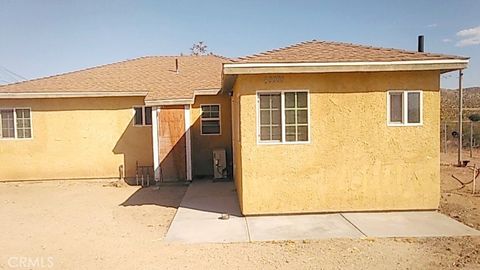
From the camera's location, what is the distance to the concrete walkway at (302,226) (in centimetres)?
718

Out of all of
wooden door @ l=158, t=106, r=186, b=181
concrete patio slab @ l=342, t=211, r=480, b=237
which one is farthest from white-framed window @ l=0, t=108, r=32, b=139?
concrete patio slab @ l=342, t=211, r=480, b=237

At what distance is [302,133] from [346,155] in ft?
3.64

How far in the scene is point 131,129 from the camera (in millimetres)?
14891

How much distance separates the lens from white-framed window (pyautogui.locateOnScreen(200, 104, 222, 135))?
1482cm

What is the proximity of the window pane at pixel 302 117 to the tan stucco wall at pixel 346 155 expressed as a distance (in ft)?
0.56

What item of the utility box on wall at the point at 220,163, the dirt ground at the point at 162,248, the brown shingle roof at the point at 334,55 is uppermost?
the brown shingle roof at the point at 334,55

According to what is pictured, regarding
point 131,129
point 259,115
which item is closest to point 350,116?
point 259,115

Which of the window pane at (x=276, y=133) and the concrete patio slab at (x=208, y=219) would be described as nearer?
the concrete patio slab at (x=208, y=219)

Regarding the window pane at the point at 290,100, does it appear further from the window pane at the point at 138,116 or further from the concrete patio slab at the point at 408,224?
the window pane at the point at 138,116

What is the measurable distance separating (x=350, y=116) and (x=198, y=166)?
7597 mm

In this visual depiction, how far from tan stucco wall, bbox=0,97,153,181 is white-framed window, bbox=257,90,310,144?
7.60 meters

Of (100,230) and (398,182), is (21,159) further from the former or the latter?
(398,182)

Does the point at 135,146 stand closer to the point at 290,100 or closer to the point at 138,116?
the point at 138,116

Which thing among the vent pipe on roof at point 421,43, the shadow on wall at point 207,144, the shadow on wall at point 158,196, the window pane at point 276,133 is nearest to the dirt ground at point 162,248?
the shadow on wall at point 158,196
